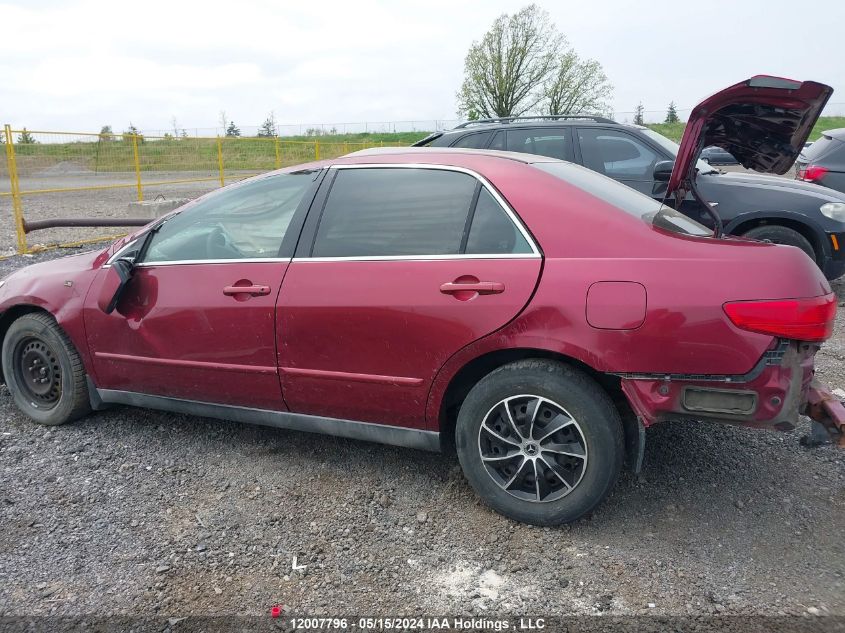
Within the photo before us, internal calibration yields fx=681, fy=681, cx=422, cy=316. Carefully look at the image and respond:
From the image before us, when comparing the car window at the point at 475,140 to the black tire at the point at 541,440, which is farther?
the car window at the point at 475,140

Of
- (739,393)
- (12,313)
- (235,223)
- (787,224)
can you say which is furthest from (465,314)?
(787,224)

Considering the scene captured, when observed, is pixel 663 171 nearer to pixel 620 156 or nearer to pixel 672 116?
pixel 620 156

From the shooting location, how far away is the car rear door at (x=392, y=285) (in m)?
2.91

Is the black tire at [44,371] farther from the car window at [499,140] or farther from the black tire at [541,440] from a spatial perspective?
the car window at [499,140]

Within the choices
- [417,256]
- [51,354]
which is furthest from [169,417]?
[417,256]

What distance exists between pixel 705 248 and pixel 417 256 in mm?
1204

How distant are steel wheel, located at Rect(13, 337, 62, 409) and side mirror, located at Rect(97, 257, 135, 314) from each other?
0.67m

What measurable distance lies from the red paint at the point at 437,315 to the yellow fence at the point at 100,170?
308 inches

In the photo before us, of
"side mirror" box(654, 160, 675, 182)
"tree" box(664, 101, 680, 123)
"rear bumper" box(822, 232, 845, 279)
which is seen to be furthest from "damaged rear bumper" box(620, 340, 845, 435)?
"tree" box(664, 101, 680, 123)

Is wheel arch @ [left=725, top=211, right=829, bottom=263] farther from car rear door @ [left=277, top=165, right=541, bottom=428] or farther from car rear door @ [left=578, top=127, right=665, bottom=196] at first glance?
car rear door @ [left=277, top=165, right=541, bottom=428]

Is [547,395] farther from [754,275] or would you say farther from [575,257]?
[754,275]

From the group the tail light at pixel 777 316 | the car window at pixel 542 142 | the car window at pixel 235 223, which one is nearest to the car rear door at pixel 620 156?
the car window at pixel 542 142

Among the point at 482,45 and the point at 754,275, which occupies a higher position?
the point at 482,45

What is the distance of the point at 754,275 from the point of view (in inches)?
101
